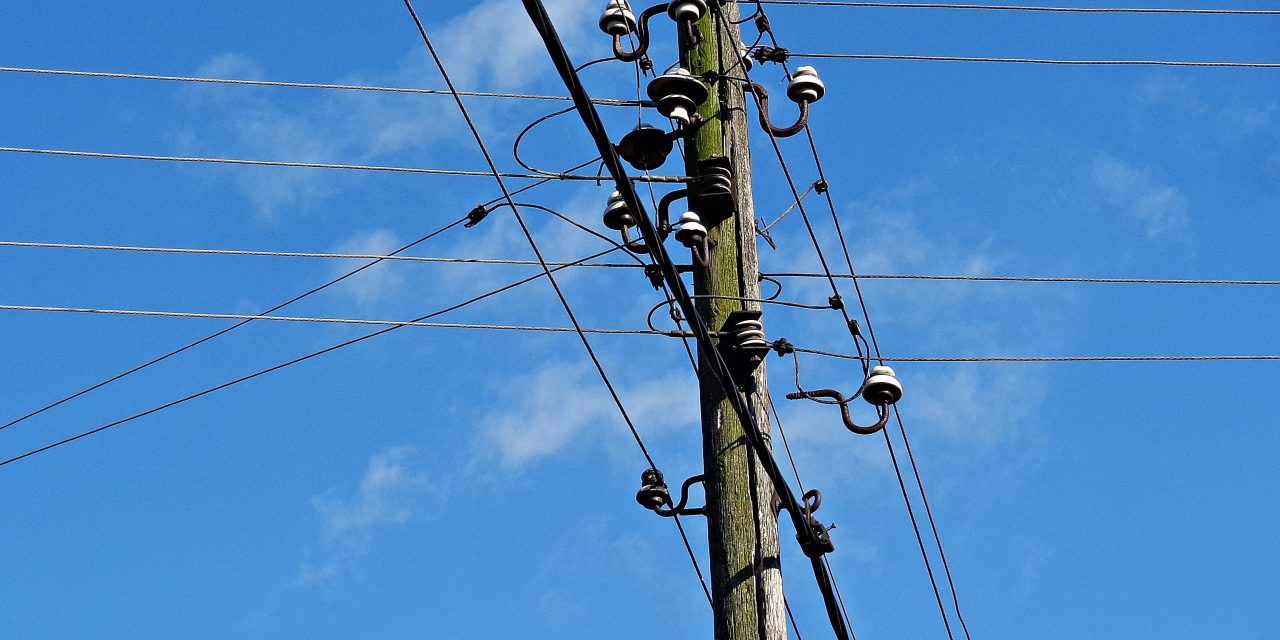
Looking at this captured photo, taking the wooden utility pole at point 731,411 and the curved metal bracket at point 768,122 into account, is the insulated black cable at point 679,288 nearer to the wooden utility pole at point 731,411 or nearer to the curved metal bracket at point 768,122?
the wooden utility pole at point 731,411

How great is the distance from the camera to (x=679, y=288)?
5984 millimetres

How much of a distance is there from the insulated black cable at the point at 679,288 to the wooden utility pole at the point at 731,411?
113 millimetres

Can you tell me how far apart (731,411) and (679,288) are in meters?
0.89

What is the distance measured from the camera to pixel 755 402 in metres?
6.74

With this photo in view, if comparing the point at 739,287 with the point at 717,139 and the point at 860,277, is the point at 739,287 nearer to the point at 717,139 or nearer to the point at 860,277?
the point at 717,139

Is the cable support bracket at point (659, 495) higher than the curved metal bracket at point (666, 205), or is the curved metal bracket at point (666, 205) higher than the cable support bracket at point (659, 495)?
the curved metal bracket at point (666, 205)

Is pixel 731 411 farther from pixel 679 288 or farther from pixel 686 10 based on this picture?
pixel 686 10

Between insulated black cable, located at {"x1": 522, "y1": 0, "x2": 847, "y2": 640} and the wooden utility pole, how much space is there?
0.37 ft

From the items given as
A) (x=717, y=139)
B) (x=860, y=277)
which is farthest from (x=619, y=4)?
(x=860, y=277)

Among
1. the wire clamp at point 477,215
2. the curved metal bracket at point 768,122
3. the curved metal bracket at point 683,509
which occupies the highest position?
the curved metal bracket at point 768,122

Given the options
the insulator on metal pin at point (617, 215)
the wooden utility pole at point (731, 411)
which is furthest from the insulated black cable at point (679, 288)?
the insulator on metal pin at point (617, 215)

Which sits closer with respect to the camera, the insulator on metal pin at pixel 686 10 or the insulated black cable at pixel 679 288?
the insulated black cable at pixel 679 288

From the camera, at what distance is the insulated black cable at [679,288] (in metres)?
4.85

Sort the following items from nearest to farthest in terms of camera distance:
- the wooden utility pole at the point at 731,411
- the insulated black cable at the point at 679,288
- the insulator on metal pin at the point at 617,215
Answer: the insulated black cable at the point at 679,288 → the wooden utility pole at the point at 731,411 → the insulator on metal pin at the point at 617,215
